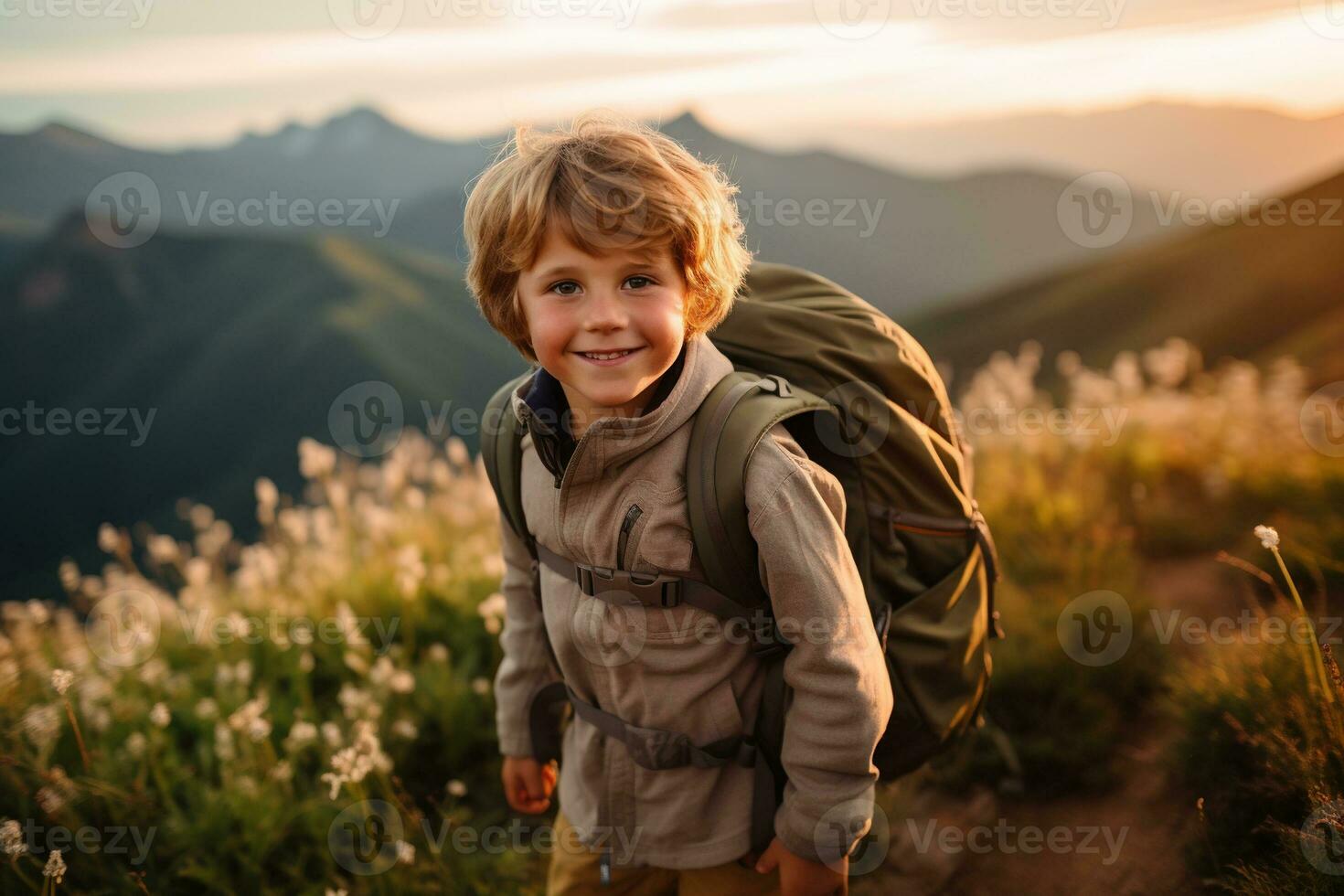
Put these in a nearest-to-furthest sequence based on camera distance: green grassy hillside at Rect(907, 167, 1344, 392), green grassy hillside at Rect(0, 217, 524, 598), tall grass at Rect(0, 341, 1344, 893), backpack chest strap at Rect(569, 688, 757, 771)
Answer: backpack chest strap at Rect(569, 688, 757, 771)
tall grass at Rect(0, 341, 1344, 893)
green grassy hillside at Rect(907, 167, 1344, 392)
green grassy hillside at Rect(0, 217, 524, 598)

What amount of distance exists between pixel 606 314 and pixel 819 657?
980mm

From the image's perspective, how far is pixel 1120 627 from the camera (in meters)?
4.29

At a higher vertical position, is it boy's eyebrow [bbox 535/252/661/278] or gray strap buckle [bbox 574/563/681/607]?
boy's eyebrow [bbox 535/252/661/278]

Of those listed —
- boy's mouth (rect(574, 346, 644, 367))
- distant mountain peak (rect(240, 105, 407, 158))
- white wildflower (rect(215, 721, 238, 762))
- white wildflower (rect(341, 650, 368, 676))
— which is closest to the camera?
boy's mouth (rect(574, 346, 644, 367))

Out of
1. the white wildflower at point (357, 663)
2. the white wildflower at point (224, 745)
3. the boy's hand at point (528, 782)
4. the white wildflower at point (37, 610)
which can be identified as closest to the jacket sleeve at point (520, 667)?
the boy's hand at point (528, 782)

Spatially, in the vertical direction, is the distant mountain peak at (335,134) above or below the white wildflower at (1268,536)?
above

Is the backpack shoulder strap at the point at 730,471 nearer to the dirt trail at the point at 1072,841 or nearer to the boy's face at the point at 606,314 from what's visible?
the boy's face at the point at 606,314

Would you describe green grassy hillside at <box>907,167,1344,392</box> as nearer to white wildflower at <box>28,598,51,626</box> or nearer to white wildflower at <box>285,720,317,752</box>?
white wildflower at <box>285,720,317,752</box>

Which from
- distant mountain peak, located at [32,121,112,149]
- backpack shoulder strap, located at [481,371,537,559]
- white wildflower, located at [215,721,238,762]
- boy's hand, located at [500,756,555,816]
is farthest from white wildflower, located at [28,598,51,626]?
distant mountain peak, located at [32,121,112,149]

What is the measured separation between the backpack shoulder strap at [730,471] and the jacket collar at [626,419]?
65 millimetres

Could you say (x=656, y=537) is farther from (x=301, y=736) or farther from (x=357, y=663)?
(x=357, y=663)

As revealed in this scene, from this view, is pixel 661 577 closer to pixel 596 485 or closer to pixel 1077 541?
pixel 596 485

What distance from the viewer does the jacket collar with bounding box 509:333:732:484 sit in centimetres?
208

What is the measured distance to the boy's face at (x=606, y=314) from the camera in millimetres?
2021
